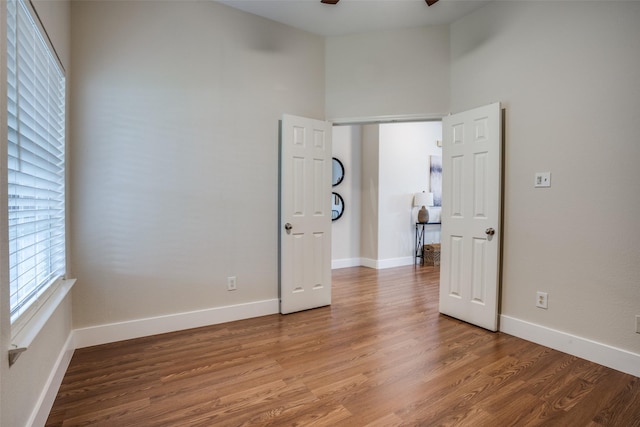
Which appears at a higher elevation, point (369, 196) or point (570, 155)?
point (570, 155)

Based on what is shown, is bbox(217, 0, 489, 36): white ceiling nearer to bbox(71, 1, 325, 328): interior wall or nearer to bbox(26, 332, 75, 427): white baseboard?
bbox(71, 1, 325, 328): interior wall

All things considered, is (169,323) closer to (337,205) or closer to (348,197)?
(337,205)

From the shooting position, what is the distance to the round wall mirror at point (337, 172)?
5492mm

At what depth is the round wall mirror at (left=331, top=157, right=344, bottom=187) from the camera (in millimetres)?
5492

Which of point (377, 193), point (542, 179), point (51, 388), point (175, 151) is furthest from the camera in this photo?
point (377, 193)

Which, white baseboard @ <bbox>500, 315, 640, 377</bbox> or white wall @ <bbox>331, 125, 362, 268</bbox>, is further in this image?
white wall @ <bbox>331, 125, 362, 268</bbox>

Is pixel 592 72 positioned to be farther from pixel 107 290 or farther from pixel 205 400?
pixel 107 290

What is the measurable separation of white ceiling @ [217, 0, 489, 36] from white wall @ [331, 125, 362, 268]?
2360 millimetres

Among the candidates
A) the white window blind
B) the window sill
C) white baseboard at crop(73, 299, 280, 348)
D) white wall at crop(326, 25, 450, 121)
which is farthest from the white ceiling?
white baseboard at crop(73, 299, 280, 348)

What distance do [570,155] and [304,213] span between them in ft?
7.32

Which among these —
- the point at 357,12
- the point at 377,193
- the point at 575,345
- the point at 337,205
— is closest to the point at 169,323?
the point at 575,345

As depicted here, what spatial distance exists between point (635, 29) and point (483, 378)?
95.0 inches

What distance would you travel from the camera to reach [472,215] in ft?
9.58

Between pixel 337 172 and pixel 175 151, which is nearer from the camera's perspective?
pixel 175 151
